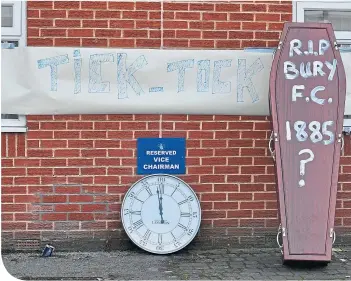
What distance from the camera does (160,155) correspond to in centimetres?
662

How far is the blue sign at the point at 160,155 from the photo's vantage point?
21.7 feet

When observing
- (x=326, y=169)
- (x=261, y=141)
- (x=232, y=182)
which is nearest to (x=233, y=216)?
(x=232, y=182)

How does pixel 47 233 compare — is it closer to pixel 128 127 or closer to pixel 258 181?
pixel 128 127

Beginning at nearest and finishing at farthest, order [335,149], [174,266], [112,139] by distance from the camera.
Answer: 1. [335,149]
2. [174,266]
3. [112,139]

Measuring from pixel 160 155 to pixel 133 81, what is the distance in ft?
2.47

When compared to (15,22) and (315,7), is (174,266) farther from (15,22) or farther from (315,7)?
(315,7)

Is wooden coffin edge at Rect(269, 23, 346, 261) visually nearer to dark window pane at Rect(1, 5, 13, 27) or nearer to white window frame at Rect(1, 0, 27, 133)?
white window frame at Rect(1, 0, 27, 133)

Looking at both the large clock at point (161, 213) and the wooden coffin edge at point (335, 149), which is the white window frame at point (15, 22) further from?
the wooden coffin edge at point (335, 149)

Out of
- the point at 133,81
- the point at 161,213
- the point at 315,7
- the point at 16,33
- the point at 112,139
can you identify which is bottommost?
the point at 161,213

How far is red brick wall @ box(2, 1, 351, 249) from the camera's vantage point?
6.55 m

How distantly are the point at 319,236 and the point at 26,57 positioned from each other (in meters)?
3.13

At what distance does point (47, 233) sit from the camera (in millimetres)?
6621

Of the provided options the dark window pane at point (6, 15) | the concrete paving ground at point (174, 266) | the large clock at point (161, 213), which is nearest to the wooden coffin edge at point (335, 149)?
the concrete paving ground at point (174, 266)

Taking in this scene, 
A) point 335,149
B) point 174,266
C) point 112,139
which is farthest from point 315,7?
point 174,266
